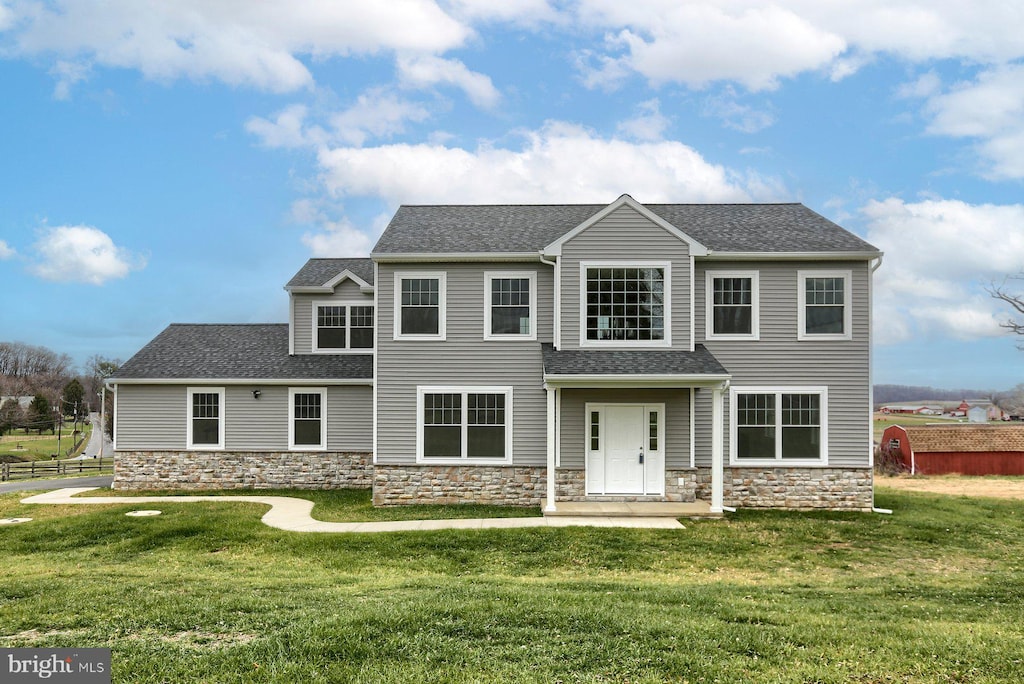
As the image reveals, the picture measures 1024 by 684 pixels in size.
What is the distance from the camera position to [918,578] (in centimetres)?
1034

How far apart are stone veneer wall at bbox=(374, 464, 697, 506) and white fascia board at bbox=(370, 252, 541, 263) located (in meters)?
4.83

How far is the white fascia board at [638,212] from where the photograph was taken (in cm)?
1557

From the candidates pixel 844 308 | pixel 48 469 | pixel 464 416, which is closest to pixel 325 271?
pixel 464 416

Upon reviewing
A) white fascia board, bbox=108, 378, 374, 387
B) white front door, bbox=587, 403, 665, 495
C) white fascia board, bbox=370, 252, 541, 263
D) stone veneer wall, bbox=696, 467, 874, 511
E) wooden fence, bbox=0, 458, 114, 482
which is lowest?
wooden fence, bbox=0, 458, 114, 482

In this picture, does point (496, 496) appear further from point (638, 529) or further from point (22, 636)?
point (22, 636)

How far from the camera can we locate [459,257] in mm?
16016

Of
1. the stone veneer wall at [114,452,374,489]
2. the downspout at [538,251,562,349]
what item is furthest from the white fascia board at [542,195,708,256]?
the stone veneer wall at [114,452,374,489]

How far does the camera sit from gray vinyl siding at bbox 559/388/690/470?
621 inches

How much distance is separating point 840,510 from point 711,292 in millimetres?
5814

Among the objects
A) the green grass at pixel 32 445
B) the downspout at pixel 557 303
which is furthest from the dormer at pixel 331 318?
the green grass at pixel 32 445

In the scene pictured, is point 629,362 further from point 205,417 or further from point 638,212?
point 205,417

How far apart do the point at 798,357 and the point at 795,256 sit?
7.73 ft

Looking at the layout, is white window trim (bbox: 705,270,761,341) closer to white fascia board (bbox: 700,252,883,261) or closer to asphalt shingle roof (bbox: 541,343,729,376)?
white fascia board (bbox: 700,252,883,261)

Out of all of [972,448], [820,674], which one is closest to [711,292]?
[820,674]
